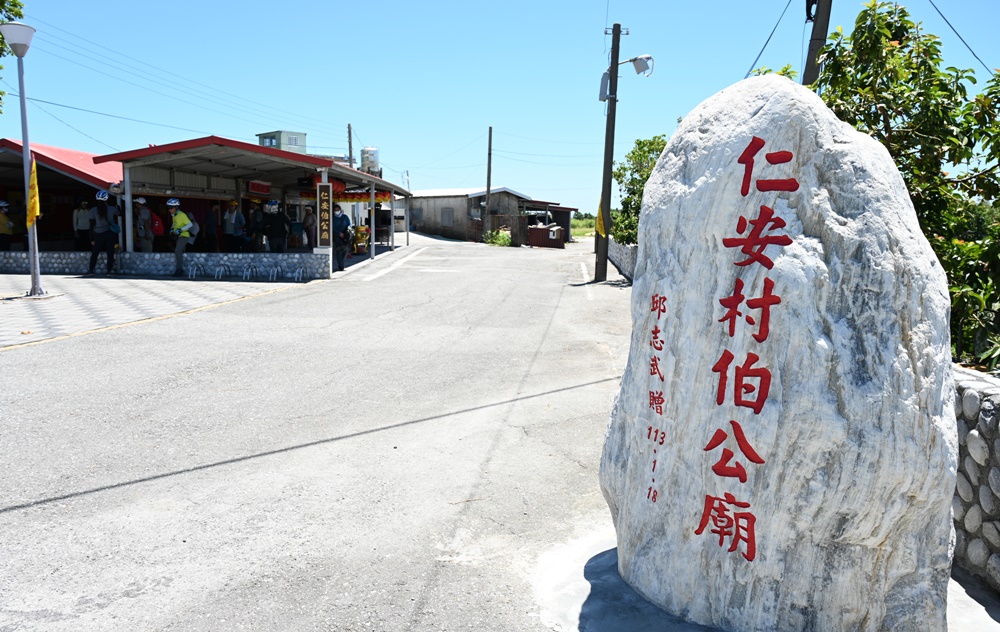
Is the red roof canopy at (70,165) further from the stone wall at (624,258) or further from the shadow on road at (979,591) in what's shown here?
the shadow on road at (979,591)

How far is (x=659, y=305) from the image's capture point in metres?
3.61

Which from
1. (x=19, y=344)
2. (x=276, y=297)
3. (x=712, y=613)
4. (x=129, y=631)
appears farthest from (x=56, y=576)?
(x=276, y=297)

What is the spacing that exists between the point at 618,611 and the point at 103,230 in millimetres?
17479

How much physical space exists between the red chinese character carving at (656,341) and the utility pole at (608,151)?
1623cm

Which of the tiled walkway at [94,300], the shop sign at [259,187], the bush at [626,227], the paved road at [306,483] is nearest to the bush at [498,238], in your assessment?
the shop sign at [259,187]

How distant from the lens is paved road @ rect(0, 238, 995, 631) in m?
3.68

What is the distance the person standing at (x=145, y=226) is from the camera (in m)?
19.0

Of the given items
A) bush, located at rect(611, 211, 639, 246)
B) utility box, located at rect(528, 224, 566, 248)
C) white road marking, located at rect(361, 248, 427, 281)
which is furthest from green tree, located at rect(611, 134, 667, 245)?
utility box, located at rect(528, 224, 566, 248)

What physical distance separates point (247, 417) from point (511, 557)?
11.4 ft

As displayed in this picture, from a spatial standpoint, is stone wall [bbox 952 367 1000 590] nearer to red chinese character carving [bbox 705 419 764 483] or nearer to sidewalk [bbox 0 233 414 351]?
red chinese character carving [bbox 705 419 764 483]

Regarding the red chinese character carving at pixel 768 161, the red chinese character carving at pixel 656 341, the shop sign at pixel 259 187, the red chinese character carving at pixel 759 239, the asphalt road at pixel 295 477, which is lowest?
the asphalt road at pixel 295 477

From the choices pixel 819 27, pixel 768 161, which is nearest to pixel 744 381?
pixel 768 161

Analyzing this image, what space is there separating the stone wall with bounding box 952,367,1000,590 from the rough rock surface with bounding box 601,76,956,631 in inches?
30.8

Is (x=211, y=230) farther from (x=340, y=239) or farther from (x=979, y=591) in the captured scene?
(x=979, y=591)
